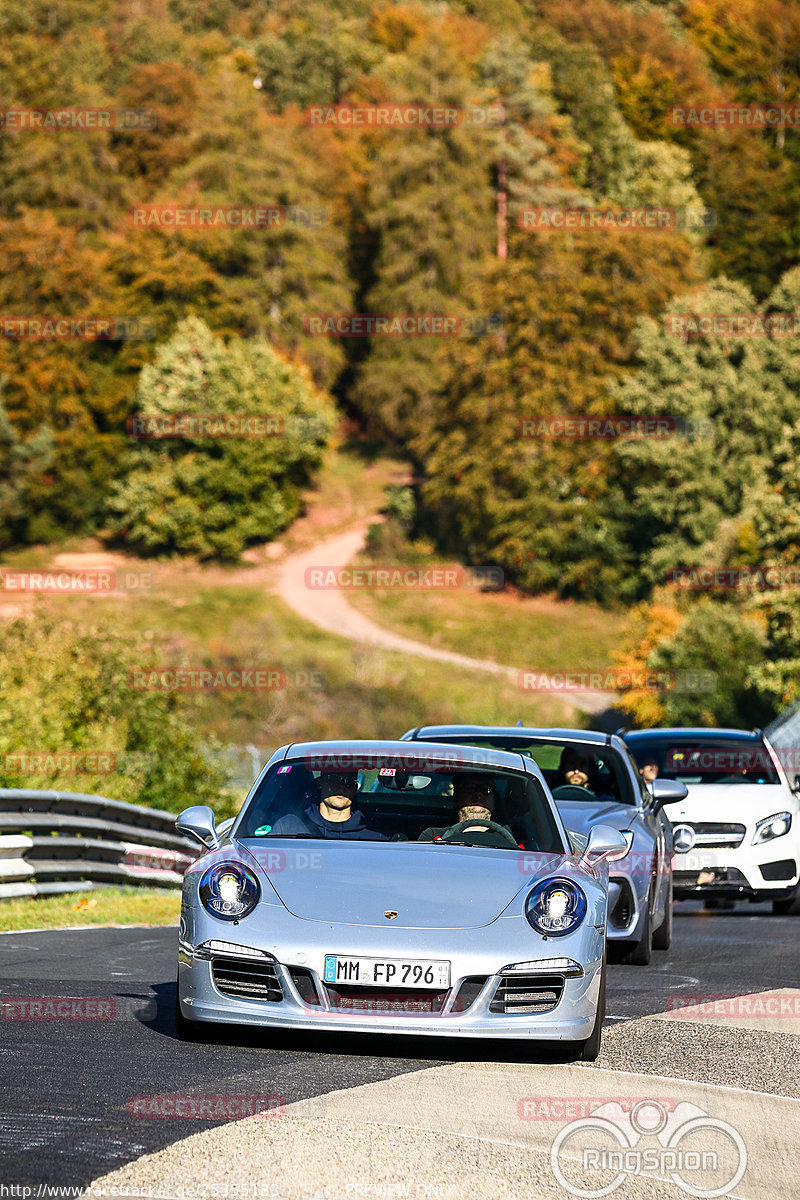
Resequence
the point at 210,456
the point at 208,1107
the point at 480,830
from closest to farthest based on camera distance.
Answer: the point at 208,1107 < the point at 480,830 < the point at 210,456

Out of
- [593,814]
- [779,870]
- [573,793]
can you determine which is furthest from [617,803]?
[779,870]

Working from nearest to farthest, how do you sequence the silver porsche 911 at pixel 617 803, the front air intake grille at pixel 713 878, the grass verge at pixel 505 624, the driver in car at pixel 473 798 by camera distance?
the driver in car at pixel 473 798 < the silver porsche 911 at pixel 617 803 < the front air intake grille at pixel 713 878 < the grass verge at pixel 505 624

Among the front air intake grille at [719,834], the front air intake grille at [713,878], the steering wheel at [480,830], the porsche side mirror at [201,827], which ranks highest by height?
the steering wheel at [480,830]

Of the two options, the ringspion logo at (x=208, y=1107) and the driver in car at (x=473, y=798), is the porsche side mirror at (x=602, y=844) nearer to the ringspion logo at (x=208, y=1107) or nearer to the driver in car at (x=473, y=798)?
the driver in car at (x=473, y=798)

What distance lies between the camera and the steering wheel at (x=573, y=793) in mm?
12297

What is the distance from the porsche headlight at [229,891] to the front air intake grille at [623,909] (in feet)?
14.2

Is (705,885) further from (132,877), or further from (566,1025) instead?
(566,1025)

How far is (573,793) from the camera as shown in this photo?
12.3m

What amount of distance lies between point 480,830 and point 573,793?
14.0ft

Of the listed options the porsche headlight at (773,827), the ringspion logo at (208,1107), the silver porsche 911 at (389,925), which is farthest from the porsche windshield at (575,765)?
the ringspion logo at (208,1107)

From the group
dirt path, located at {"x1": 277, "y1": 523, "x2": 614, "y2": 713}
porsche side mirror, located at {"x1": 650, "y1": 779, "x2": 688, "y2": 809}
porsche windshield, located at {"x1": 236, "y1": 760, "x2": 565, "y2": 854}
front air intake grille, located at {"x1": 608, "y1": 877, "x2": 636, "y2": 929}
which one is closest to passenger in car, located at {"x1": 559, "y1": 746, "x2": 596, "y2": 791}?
porsche side mirror, located at {"x1": 650, "y1": 779, "x2": 688, "y2": 809}

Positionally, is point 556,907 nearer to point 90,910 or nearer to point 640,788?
point 640,788

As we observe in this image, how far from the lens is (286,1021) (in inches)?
277

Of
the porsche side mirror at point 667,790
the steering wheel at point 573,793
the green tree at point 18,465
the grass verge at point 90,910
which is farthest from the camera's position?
the green tree at point 18,465
